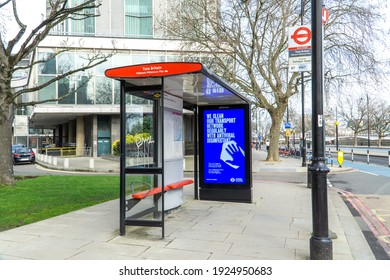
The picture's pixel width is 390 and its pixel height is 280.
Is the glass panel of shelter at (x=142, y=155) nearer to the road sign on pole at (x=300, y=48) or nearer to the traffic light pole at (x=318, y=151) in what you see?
the traffic light pole at (x=318, y=151)

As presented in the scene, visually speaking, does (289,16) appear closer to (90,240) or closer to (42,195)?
(42,195)

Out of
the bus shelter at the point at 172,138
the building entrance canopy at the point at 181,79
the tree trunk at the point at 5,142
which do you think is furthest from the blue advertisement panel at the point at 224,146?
the tree trunk at the point at 5,142

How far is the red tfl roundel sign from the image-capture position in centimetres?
759

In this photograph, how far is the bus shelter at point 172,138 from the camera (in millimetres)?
5457

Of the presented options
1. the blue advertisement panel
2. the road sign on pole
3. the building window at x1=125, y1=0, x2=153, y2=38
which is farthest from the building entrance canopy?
the building window at x1=125, y1=0, x2=153, y2=38

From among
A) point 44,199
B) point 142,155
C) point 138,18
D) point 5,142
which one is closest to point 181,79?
point 142,155

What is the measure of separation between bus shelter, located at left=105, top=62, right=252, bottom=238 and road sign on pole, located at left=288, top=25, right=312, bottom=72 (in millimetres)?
1504

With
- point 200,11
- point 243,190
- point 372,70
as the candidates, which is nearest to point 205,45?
point 200,11

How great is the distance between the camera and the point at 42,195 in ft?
31.0

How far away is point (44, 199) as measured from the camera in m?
8.84

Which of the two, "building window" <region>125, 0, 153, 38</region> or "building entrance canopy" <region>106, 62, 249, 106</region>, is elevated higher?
"building window" <region>125, 0, 153, 38</region>

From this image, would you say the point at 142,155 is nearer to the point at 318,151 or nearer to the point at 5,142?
the point at 318,151

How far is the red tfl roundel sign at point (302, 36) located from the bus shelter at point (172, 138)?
1807 mm

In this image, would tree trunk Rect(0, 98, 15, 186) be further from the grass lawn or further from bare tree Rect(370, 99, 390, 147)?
bare tree Rect(370, 99, 390, 147)
